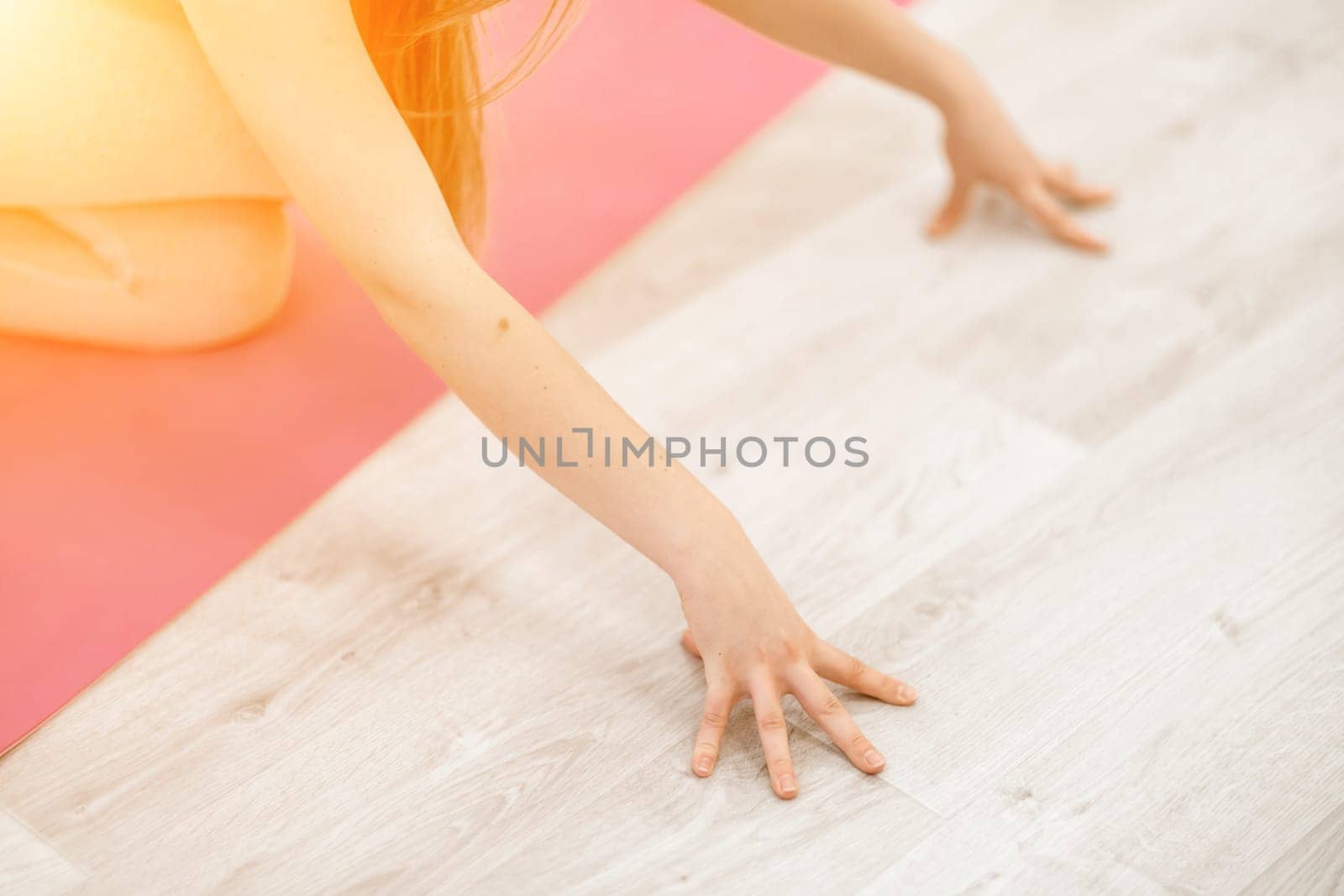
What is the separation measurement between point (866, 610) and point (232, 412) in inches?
20.4

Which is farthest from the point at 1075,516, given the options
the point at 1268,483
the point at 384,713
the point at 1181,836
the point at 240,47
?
the point at 240,47

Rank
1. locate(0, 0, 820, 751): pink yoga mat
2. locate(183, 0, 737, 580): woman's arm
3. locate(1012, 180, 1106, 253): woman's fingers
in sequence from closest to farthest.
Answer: locate(183, 0, 737, 580): woman's arm → locate(0, 0, 820, 751): pink yoga mat → locate(1012, 180, 1106, 253): woman's fingers

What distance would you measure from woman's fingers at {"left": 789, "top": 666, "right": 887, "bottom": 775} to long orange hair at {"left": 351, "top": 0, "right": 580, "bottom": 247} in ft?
1.35

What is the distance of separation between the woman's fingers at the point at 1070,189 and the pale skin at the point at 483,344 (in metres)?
0.60

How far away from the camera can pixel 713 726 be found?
2.72ft

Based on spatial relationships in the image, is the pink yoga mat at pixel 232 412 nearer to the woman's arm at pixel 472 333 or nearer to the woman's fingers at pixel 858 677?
the woman's arm at pixel 472 333

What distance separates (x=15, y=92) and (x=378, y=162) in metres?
0.39

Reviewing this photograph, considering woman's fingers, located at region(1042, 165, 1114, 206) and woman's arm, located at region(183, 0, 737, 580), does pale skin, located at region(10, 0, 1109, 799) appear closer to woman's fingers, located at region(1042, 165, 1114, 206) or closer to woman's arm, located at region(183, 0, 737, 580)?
woman's arm, located at region(183, 0, 737, 580)

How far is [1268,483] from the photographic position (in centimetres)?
101

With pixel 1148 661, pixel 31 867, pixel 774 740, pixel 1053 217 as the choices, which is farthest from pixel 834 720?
pixel 1053 217

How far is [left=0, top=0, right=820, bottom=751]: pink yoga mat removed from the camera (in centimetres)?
96

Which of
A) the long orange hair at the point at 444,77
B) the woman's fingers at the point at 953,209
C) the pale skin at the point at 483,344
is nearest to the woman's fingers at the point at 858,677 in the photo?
the pale skin at the point at 483,344

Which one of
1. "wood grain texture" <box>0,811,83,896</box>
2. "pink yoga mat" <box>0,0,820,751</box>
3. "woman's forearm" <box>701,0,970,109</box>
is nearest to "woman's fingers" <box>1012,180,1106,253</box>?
"woman's forearm" <box>701,0,970,109</box>

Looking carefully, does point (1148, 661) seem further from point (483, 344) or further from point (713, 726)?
point (483, 344)
